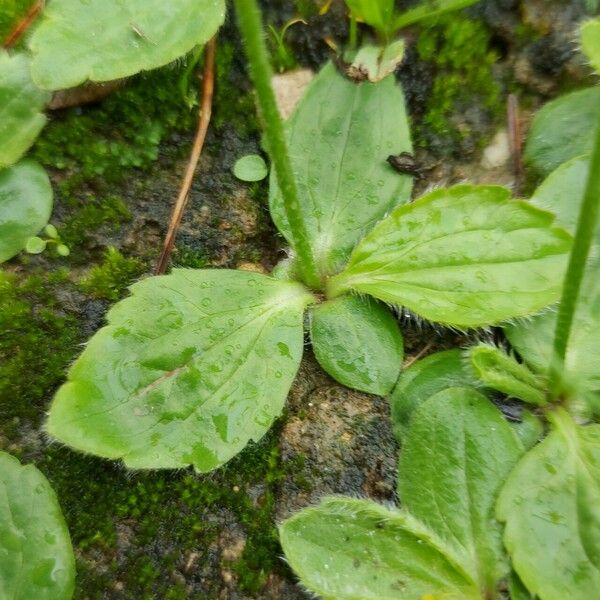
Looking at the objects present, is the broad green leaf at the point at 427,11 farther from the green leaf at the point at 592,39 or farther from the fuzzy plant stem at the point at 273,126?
the fuzzy plant stem at the point at 273,126

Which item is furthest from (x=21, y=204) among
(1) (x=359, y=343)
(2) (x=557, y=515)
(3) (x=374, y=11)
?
(2) (x=557, y=515)

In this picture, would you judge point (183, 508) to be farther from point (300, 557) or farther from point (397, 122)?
point (397, 122)

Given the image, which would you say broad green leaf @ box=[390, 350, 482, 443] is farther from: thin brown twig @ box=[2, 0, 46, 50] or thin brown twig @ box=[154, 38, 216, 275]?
thin brown twig @ box=[2, 0, 46, 50]

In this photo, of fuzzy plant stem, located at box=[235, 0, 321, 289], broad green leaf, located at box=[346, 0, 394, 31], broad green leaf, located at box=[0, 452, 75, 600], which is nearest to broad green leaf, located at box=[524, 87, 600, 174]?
broad green leaf, located at box=[346, 0, 394, 31]

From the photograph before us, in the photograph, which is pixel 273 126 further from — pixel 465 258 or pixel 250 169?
pixel 465 258

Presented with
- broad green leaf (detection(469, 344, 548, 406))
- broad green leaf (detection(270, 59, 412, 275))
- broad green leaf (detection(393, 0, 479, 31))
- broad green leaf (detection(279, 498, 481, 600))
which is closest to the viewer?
broad green leaf (detection(279, 498, 481, 600))

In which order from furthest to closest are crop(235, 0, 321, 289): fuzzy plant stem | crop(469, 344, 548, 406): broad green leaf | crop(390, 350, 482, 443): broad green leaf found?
crop(390, 350, 482, 443): broad green leaf < crop(469, 344, 548, 406): broad green leaf < crop(235, 0, 321, 289): fuzzy plant stem
